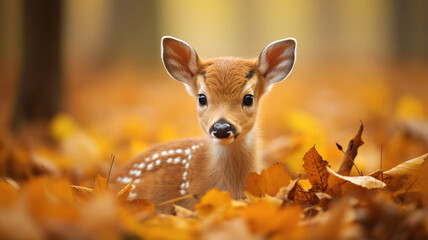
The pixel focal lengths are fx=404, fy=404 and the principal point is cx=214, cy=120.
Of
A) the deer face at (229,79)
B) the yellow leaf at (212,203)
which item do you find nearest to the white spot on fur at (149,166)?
the deer face at (229,79)

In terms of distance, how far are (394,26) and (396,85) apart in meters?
6.09

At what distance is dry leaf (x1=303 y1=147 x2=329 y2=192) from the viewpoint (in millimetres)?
2088

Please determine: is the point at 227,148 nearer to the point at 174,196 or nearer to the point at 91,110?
the point at 174,196

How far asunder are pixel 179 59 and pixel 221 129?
830mm

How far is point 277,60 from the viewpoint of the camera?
298 cm

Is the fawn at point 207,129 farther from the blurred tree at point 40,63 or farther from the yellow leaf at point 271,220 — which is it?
the blurred tree at point 40,63

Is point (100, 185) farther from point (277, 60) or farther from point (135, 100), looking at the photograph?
point (135, 100)

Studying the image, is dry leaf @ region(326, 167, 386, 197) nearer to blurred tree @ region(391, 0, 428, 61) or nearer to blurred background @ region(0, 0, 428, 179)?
blurred background @ region(0, 0, 428, 179)

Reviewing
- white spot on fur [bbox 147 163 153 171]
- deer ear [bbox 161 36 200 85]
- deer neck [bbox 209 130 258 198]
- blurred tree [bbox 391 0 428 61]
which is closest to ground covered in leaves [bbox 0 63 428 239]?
deer neck [bbox 209 130 258 198]

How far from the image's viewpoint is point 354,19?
30.1 m

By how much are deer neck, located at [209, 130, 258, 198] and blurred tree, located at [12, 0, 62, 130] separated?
268cm

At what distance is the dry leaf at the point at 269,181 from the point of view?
7.01 feet

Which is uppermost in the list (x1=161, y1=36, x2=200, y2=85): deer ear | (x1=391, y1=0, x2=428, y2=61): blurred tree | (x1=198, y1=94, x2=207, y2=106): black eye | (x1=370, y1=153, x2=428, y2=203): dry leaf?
(x1=391, y1=0, x2=428, y2=61): blurred tree

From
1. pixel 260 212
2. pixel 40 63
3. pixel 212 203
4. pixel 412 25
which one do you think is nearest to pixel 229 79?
pixel 212 203
